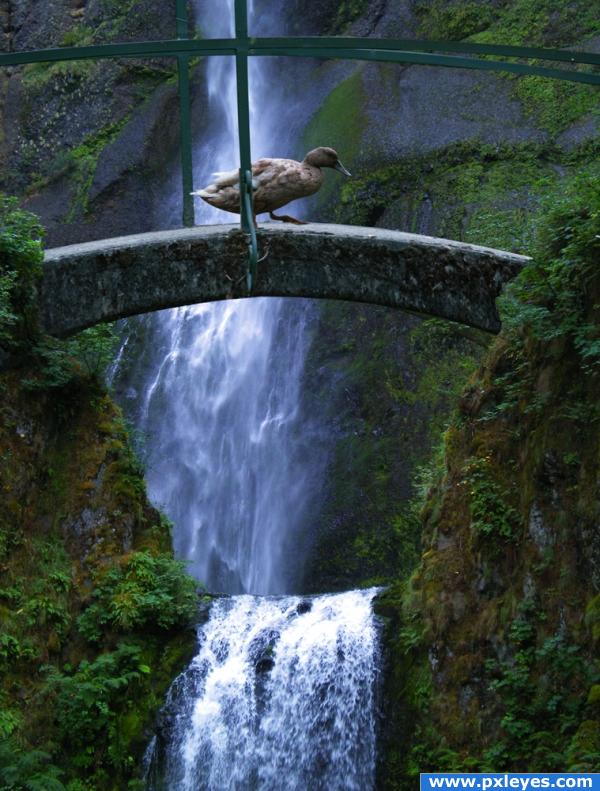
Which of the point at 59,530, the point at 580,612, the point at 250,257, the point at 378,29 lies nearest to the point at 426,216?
the point at 378,29

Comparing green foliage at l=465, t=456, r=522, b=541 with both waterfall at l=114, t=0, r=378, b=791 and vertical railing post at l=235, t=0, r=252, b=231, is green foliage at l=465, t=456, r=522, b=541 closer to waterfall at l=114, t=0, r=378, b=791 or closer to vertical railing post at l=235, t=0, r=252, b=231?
waterfall at l=114, t=0, r=378, b=791

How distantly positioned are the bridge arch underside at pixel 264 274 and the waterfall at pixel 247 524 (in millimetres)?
2534

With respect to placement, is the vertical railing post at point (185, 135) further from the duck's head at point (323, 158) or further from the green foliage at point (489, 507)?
the green foliage at point (489, 507)

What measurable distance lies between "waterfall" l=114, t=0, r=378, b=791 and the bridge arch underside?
253 cm

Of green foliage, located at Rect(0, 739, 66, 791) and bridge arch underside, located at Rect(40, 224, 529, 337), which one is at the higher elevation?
bridge arch underside, located at Rect(40, 224, 529, 337)

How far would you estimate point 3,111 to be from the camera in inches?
821

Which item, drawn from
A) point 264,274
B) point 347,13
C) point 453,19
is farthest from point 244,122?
point 347,13

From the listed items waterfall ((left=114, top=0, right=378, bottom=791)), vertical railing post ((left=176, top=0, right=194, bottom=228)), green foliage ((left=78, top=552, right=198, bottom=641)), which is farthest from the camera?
vertical railing post ((left=176, top=0, right=194, bottom=228))

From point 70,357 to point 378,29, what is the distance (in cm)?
1242

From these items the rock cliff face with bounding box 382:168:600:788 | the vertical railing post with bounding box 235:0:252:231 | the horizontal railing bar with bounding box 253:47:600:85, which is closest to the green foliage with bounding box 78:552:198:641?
the rock cliff face with bounding box 382:168:600:788

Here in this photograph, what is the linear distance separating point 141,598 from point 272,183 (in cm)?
388

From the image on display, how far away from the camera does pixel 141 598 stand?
8859 mm

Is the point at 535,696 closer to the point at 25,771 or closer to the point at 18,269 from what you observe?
the point at 25,771

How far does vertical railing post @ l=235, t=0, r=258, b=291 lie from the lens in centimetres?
836
